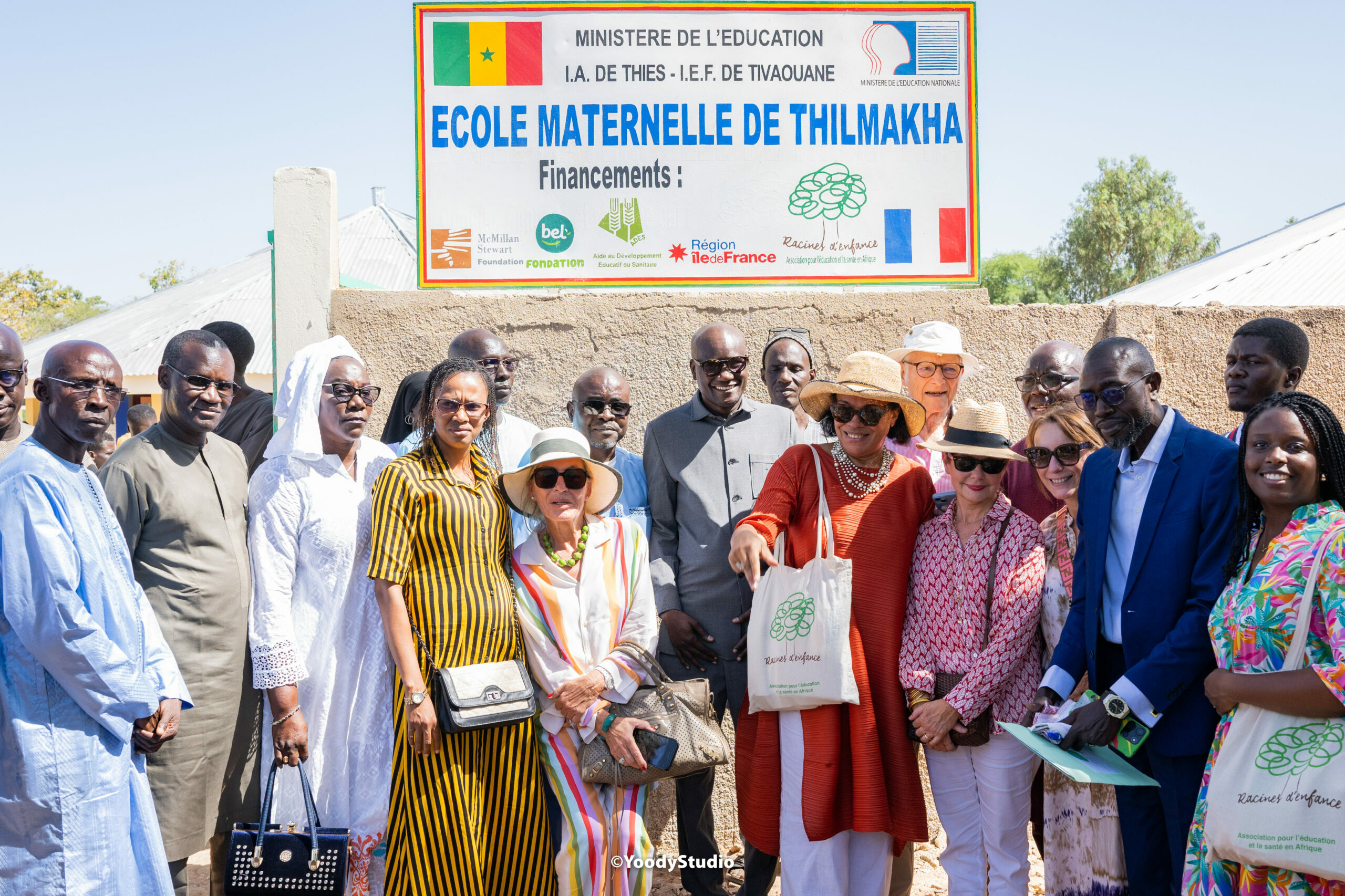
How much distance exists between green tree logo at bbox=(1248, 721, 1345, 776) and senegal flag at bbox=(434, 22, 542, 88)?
443 centimetres

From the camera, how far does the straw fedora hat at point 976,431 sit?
362cm

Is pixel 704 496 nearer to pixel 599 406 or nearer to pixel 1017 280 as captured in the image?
pixel 599 406

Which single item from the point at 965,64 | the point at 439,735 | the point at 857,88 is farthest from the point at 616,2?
the point at 439,735

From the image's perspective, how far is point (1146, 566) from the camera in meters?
3.19

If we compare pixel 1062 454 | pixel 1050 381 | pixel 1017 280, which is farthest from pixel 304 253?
pixel 1017 280

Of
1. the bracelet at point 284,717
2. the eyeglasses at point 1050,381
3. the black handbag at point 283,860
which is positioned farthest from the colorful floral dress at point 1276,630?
the bracelet at point 284,717

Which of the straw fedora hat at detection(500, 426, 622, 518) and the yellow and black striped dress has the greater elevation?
the straw fedora hat at detection(500, 426, 622, 518)

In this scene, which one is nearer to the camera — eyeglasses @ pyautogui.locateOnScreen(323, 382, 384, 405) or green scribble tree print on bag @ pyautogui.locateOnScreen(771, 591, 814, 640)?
green scribble tree print on bag @ pyautogui.locateOnScreen(771, 591, 814, 640)

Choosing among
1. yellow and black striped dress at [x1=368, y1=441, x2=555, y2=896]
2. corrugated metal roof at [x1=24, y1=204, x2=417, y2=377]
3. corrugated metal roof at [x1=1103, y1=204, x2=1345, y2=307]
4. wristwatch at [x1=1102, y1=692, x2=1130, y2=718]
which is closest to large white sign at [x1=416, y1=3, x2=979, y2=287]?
yellow and black striped dress at [x1=368, y1=441, x2=555, y2=896]

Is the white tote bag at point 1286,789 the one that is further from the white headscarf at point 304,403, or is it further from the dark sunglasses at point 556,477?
the white headscarf at point 304,403

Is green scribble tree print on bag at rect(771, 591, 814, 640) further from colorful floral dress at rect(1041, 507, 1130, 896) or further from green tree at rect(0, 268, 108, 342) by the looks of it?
green tree at rect(0, 268, 108, 342)

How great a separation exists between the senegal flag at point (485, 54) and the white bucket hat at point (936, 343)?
2.33 metres

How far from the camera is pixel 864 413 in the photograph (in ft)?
12.4

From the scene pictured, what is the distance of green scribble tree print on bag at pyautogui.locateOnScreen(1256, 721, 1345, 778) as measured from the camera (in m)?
2.53
